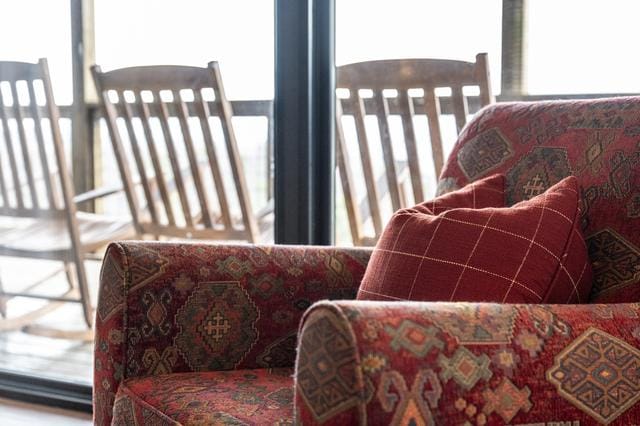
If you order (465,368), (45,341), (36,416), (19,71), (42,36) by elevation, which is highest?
(42,36)

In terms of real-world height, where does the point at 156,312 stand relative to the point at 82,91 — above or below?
below

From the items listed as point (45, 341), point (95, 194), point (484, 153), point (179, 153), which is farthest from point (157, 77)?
point (484, 153)

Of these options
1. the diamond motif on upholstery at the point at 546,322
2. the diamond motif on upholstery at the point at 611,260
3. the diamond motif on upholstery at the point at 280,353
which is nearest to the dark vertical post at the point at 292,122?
the diamond motif on upholstery at the point at 280,353

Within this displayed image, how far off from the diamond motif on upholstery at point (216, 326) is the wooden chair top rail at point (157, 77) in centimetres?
101

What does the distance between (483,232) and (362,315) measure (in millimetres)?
405

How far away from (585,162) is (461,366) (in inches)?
26.5

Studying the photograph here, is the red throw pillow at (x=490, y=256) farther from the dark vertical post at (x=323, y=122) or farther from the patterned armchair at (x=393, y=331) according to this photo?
the dark vertical post at (x=323, y=122)

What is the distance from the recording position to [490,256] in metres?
1.31

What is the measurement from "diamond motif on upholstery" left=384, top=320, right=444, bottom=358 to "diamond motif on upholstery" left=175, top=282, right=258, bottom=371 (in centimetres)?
60

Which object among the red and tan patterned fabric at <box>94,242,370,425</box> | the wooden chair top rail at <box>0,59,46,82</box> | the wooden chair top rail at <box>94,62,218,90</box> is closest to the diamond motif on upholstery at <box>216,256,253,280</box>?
the red and tan patterned fabric at <box>94,242,370,425</box>

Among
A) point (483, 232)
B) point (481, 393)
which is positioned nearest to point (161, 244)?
point (483, 232)

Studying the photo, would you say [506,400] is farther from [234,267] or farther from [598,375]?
[234,267]

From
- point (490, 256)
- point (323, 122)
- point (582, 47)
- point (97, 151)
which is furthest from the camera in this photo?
point (97, 151)

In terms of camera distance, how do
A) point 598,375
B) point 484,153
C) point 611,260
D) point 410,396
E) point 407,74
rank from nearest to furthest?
point 410,396 < point 598,375 < point 611,260 < point 484,153 < point 407,74
